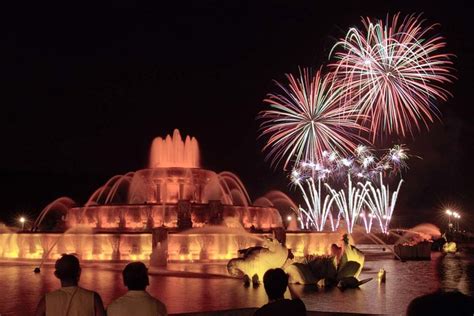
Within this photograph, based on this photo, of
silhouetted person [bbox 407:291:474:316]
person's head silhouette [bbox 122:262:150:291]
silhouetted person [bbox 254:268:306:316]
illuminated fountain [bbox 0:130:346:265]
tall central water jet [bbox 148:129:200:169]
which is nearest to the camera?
silhouetted person [bbox 407:291:474:316]

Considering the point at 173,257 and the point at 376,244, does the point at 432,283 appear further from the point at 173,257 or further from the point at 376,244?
the point at 376,244

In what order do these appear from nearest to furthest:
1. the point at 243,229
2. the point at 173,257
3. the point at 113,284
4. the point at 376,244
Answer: the point at 113,284
the point at 173,257
the point at 243,229
the point at 376,244

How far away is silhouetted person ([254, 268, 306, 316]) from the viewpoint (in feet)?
14.1

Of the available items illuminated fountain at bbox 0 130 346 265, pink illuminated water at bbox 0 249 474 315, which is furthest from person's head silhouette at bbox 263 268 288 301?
illuminated fountain at bbox 0 130 346 265

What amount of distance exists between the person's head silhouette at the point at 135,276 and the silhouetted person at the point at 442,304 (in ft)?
8.41

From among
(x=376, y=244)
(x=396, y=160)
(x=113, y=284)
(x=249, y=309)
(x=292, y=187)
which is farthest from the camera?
(x=292, y=187)

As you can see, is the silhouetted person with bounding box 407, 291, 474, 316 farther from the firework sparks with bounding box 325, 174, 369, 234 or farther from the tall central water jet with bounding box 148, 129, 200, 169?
the firework sparks with bounding box 325, 174, 369, 234

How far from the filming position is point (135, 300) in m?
4.91

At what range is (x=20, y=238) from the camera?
92.7 ft

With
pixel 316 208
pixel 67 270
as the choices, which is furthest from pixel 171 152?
pixel 67 270

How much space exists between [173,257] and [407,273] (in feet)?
32.6

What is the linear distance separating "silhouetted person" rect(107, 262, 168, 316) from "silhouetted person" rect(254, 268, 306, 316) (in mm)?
976

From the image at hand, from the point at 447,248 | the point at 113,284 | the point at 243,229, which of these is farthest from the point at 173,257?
the point at 447,248

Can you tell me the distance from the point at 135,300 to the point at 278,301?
3.96ft
